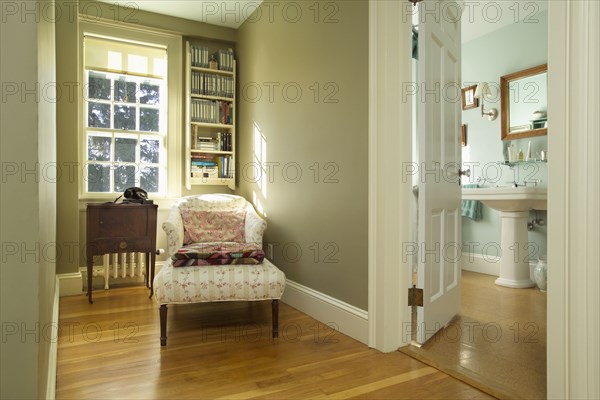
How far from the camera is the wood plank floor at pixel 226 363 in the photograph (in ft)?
5.72

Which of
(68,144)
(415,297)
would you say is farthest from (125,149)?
A: (415,297)

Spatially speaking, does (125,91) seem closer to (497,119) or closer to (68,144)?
(68,144)

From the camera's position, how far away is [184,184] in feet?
13.9

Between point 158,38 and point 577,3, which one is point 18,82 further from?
point 158,38

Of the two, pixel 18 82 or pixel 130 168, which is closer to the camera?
pixel 18 82

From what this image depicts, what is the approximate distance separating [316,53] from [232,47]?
1931mm

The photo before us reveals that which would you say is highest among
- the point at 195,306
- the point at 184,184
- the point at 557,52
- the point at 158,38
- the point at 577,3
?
the point at 158,38

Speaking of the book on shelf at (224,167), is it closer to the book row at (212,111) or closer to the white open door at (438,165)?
the book row at (212,111)

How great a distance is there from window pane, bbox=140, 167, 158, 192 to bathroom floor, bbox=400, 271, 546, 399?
3009 millimetres

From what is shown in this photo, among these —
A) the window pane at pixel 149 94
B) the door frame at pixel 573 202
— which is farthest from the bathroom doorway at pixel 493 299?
the window pane at pixel 149 94

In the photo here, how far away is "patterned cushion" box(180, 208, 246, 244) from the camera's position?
3.36m

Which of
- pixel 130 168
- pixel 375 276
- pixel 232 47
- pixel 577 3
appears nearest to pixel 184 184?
pixel 130 168

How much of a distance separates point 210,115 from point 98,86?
109 cm

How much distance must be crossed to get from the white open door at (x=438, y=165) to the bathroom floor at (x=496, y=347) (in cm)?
13
